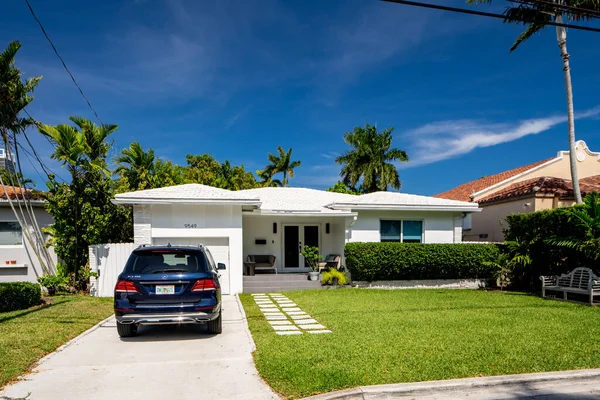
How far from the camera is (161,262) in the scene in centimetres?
763

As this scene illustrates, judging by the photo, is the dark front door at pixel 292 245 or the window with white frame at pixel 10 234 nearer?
the window with white frame at pixel 10 234

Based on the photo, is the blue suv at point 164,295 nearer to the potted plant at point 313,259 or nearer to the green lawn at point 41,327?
the green lawn at point 41,327

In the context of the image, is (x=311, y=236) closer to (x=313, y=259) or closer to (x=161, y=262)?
(x=313, y=259)

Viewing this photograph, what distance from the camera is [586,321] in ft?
28.9

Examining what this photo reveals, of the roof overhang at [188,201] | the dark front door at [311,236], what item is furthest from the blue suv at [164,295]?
the dark front door at [311,236]

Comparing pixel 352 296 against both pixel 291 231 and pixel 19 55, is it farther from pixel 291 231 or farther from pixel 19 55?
pixel 19 55

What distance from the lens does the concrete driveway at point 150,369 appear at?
477 centimetres

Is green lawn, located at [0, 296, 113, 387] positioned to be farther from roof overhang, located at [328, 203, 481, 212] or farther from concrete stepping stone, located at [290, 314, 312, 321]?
roof overhang, located at [328, 203, 481, 212]

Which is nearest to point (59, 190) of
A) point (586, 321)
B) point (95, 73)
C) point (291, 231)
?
point (95, 73)

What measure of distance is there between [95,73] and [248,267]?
8.64m

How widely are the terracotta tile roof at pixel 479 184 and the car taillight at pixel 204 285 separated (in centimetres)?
2142

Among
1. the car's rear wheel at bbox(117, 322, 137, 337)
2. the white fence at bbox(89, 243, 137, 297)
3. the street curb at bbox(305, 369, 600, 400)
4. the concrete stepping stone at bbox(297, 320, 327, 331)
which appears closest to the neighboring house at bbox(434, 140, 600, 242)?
the concrete stepping stone at bbox(297, 320, 327, 331)

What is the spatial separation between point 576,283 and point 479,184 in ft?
55.5

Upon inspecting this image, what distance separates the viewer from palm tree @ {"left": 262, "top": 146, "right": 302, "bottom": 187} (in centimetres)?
4631
